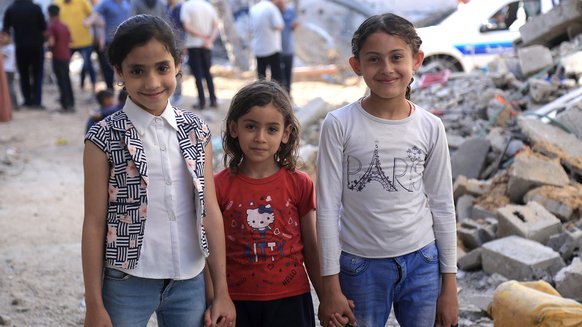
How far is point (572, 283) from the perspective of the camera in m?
4.38

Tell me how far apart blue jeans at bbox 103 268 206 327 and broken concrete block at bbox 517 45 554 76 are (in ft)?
24.6

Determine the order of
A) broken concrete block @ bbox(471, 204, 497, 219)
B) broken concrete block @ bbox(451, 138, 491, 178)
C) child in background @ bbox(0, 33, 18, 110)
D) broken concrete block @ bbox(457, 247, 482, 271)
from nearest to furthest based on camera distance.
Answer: broken concrete block @ bbox(457, 247, 482, 271), broken concrete block @ bbox(471, 204, 497, 219), broken concrete block @ bbox(451, 138, 491, 178), child in background @ bbox(0, 33, 18, 110)

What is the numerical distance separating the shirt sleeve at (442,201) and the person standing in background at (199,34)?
9.35m

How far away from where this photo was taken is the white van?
11906mm

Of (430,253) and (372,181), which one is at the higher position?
(372,181)

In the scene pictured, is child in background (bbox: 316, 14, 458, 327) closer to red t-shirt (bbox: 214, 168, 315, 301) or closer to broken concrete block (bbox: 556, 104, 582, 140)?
red t-shirt (bbox: 214, 168, 315, 301)

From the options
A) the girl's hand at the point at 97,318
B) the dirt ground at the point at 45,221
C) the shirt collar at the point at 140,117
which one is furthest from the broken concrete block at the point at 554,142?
the girl's hand at the point at 97,318

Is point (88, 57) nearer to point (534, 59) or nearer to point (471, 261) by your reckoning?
point (534, 59)

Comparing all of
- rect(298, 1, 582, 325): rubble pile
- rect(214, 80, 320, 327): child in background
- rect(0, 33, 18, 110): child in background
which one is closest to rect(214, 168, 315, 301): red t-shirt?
rect(214, 80, 320, 327): child in background

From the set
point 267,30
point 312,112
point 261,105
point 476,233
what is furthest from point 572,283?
point 267,30

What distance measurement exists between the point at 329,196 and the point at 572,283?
236 centimetres

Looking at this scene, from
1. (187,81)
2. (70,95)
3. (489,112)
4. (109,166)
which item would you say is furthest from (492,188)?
(187,81)

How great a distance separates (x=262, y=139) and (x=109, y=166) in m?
0.58

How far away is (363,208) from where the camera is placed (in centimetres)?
271
